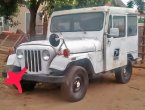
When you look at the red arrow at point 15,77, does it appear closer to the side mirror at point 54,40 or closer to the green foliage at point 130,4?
the side mirror at point 54,40

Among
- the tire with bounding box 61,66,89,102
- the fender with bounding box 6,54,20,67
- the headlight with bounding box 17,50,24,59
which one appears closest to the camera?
the tire with bounding box 61,66,89,102

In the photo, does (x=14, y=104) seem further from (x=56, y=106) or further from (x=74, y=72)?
(x=74, y=72)

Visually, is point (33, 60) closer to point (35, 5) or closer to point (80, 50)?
point (80, 50)

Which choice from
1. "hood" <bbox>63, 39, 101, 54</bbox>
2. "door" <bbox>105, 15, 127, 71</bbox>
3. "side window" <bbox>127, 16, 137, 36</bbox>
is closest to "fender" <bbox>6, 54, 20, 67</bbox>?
"hood" <bbox>63, 39, 101, 54</bbox>

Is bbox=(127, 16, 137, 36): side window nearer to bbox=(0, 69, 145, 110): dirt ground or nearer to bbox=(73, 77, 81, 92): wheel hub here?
bbox=(0, 69, 145, 110): dirt ground

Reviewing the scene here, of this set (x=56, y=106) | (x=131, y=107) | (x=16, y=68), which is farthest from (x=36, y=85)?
(x=131, y=107)

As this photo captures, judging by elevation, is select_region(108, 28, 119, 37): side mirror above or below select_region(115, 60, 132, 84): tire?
above

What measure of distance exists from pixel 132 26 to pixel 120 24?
75cm

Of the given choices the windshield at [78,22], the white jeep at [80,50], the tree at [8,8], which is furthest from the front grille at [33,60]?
the tree at [8,8]

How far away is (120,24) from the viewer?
8406mm

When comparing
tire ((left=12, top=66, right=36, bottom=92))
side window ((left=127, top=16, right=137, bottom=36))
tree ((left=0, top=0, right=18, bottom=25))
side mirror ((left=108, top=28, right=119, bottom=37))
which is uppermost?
tree ((left=0, top=0, right=18, bottom=25))

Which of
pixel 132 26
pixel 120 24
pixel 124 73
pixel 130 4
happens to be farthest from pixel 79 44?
pixel 130 4

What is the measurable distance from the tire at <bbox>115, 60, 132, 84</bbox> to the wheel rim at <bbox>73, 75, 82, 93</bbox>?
1.77m

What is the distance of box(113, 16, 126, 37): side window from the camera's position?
8.12 meters
